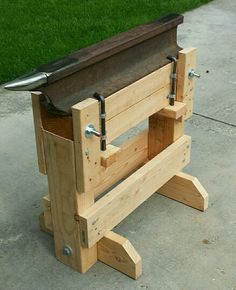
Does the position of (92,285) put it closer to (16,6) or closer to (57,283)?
(57,283)

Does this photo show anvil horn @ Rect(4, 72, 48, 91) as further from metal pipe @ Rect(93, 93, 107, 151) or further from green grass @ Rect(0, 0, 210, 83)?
green grass @ Rect(0, 0, 210, 83)

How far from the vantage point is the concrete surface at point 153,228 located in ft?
9.49

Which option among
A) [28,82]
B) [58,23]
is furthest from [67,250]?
[58,23]

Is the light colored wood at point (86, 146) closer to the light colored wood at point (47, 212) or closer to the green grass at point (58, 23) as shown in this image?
the light colored wood at point (47, 212)

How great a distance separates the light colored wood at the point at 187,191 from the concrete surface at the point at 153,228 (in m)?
0.05

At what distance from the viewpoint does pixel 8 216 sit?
343 cm

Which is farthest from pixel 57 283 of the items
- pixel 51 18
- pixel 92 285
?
pixel 51 18

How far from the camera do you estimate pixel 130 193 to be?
9.71 ft

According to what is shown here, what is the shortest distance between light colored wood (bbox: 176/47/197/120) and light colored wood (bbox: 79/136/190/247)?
317 mm

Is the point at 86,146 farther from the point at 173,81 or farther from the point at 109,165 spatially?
the point at 173,81

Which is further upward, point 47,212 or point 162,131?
point 162,131

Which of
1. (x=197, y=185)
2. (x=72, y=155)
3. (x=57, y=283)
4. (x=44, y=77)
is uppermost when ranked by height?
(x=44, y=77)

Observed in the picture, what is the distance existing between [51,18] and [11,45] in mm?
1173

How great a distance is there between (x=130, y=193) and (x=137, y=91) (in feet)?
1.96
